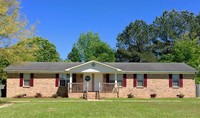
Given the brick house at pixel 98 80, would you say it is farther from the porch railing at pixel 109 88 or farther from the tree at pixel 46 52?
the tree at pixel 46 52

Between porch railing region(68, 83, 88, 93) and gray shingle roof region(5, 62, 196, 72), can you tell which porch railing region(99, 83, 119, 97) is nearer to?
porch railing region(68, 83, 88, 93)

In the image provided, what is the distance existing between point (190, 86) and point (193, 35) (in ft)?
91.8

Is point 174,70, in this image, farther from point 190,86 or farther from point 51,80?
point 51,80

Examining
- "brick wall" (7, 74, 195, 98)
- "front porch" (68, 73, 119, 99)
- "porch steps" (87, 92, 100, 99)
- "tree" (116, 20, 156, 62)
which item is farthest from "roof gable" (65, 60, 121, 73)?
"tree" (116, 20, 156, 62)

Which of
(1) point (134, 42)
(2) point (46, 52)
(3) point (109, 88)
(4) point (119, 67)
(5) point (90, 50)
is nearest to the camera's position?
(3) point (109, 88)

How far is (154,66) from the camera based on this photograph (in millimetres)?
37062

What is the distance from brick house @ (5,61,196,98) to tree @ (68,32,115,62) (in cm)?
2695

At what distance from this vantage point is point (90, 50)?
224 ft

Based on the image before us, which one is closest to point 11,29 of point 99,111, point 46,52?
point 99,111

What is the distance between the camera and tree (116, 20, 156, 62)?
205 feet

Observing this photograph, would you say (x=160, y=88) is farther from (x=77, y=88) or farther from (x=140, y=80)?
(x=77, y=88)

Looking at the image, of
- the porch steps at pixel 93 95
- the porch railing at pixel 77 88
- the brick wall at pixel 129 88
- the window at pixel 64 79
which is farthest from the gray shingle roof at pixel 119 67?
the porch steps at pixel 93 95

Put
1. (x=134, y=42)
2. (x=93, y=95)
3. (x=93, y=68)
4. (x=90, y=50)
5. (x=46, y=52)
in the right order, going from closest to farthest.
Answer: (x=93, y=95)
(x=93, y=68)
(x=46, y=52)
(x=134, y=42)
(x=90, y=50)

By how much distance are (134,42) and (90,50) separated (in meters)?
9.78
